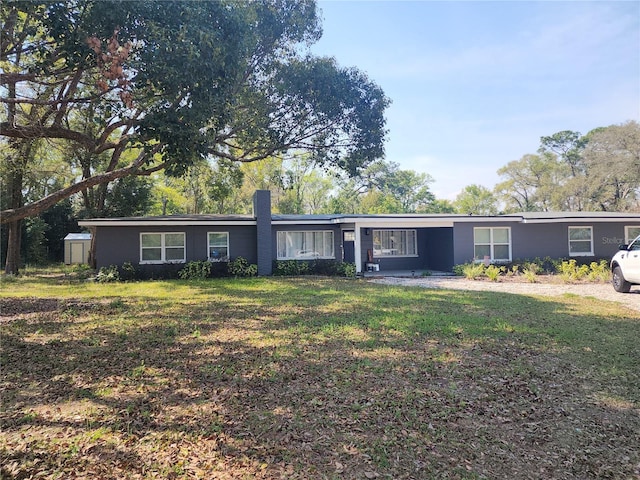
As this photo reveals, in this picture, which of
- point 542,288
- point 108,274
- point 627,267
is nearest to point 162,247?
point 108,274

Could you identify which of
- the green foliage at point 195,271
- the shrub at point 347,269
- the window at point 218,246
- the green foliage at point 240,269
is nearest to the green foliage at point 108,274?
the green foliage at point 195,271

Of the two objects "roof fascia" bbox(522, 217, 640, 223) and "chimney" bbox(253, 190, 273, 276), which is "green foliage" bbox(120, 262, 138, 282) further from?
"roof fascia" bbox(522, 217, 640, 223)

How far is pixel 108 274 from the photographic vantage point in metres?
15.4

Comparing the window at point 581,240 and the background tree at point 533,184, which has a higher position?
the background tree at point 533,184

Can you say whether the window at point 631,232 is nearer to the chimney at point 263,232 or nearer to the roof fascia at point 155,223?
the chimney at point 263,232

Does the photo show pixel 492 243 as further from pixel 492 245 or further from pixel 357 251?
pixel 357 251

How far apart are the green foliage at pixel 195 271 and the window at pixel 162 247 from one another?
71cm

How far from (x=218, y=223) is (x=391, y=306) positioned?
396 inches

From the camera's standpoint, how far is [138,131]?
6.94 m

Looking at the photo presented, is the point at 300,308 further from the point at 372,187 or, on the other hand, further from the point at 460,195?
the point at 460,195

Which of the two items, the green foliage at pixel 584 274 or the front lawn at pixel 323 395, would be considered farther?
the green foliage at pixel 584 274

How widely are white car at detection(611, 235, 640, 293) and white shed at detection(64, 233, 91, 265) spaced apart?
28088mm

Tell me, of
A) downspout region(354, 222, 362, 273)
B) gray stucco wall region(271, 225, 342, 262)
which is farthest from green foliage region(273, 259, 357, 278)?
gray stucco wall region(271, 225, 342, 262)

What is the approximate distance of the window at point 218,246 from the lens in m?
17.2
